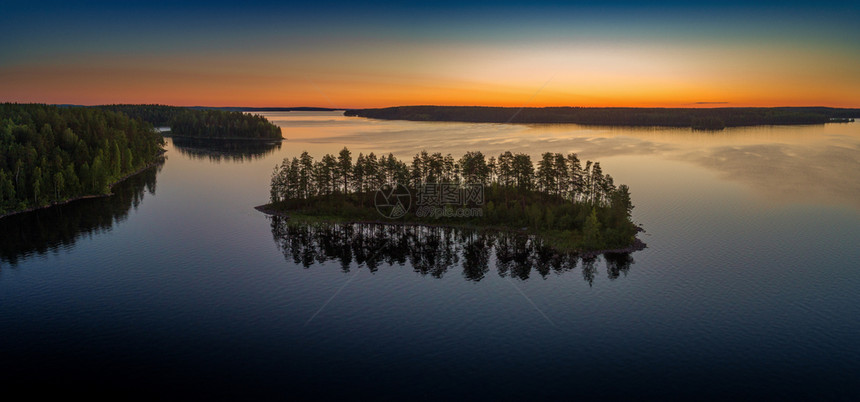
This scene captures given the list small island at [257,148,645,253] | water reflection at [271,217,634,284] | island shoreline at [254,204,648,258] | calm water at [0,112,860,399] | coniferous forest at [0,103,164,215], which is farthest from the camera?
coniferous forest at [0,103,164,215]

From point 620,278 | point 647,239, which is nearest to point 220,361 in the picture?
point 620,278

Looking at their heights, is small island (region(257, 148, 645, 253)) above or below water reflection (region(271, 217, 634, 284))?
above

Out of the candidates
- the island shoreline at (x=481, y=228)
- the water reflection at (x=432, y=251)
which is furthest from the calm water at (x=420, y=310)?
the island shoreline at (x=481, y=228)

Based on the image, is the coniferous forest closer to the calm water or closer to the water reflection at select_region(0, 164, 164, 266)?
the water reflection at select_region(0, 164, 164, 266)

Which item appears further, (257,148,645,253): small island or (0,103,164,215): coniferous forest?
(0,103,164,215): coniferous forest

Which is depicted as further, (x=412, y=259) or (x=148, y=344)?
(x=412, y=259)

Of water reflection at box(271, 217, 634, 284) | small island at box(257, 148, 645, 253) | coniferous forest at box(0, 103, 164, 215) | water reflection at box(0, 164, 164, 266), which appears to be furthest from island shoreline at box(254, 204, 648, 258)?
A: coniferous forest at box(0, 103, 164, 215)

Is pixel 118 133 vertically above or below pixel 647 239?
above

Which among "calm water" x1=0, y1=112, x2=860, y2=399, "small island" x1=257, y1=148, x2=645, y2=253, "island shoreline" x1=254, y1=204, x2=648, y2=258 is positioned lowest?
"calm water" x1=0, y1=112, x2=860, y2=399

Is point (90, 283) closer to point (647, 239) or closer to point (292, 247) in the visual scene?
point (292, 247)
